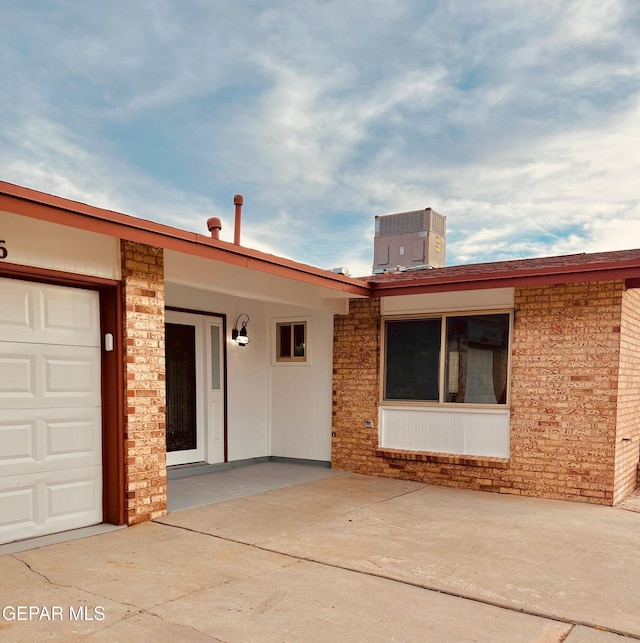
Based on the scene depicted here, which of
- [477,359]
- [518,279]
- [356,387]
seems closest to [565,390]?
[477,359]

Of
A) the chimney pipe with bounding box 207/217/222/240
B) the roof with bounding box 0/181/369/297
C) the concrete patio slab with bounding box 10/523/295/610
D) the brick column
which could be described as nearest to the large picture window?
the brick column

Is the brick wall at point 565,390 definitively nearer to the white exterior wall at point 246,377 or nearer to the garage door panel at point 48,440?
the white exterior wall at point 246,377

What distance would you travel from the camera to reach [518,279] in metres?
6.42

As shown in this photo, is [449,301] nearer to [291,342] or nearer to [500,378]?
[500,378]

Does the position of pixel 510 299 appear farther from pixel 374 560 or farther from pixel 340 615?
pixel 340 615

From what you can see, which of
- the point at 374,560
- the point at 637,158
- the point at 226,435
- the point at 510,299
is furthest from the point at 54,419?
the point at 637,158

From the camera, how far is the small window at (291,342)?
8820 millimetres

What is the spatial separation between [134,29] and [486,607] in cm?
818

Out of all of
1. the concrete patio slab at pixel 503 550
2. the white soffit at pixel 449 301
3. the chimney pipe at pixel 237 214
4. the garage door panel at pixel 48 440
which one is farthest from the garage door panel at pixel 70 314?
the white soffit at pixel 449 301

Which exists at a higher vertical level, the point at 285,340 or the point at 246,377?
the point at 285,340

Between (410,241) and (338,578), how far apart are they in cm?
705

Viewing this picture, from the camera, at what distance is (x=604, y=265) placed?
595cm

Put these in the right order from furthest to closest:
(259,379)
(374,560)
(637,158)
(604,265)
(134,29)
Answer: (259,379) → (637,158) → (134,29) → (604,265) → (374,560)

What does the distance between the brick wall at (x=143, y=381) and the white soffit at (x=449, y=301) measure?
3.59 metres
